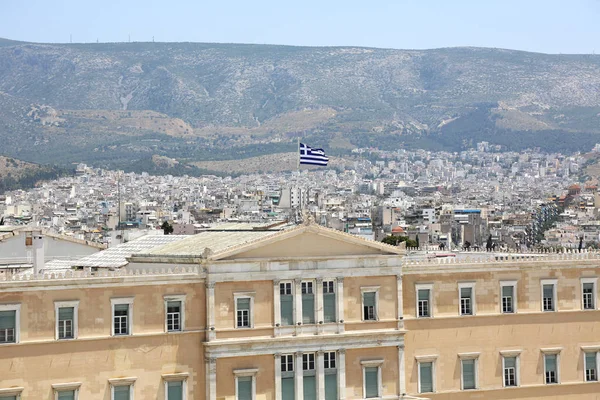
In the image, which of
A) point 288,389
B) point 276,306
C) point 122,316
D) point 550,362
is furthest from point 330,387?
point 550,362

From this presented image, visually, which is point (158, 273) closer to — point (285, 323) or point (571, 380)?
point (285, 323)

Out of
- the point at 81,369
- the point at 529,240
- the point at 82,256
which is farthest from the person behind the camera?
the point at 529,240

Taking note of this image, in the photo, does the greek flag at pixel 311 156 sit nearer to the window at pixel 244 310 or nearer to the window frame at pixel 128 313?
the window at pixel 244 310

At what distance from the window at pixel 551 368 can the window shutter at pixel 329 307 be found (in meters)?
8.30

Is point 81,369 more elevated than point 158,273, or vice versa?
point 158,273

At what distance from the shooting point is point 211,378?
136 feet

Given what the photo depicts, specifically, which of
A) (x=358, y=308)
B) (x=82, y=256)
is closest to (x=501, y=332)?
(x=358, y=308)

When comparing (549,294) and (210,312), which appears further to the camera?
(549,294)

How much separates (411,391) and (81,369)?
1147 centimetres

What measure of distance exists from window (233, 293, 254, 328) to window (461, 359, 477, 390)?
26.5ft

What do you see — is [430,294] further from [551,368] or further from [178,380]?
[178,380]

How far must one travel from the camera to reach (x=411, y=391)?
44688 millimetres

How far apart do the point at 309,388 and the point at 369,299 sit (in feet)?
12.0

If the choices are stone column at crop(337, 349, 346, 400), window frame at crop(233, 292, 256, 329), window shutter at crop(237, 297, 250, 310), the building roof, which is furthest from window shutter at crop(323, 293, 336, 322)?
the building roof
